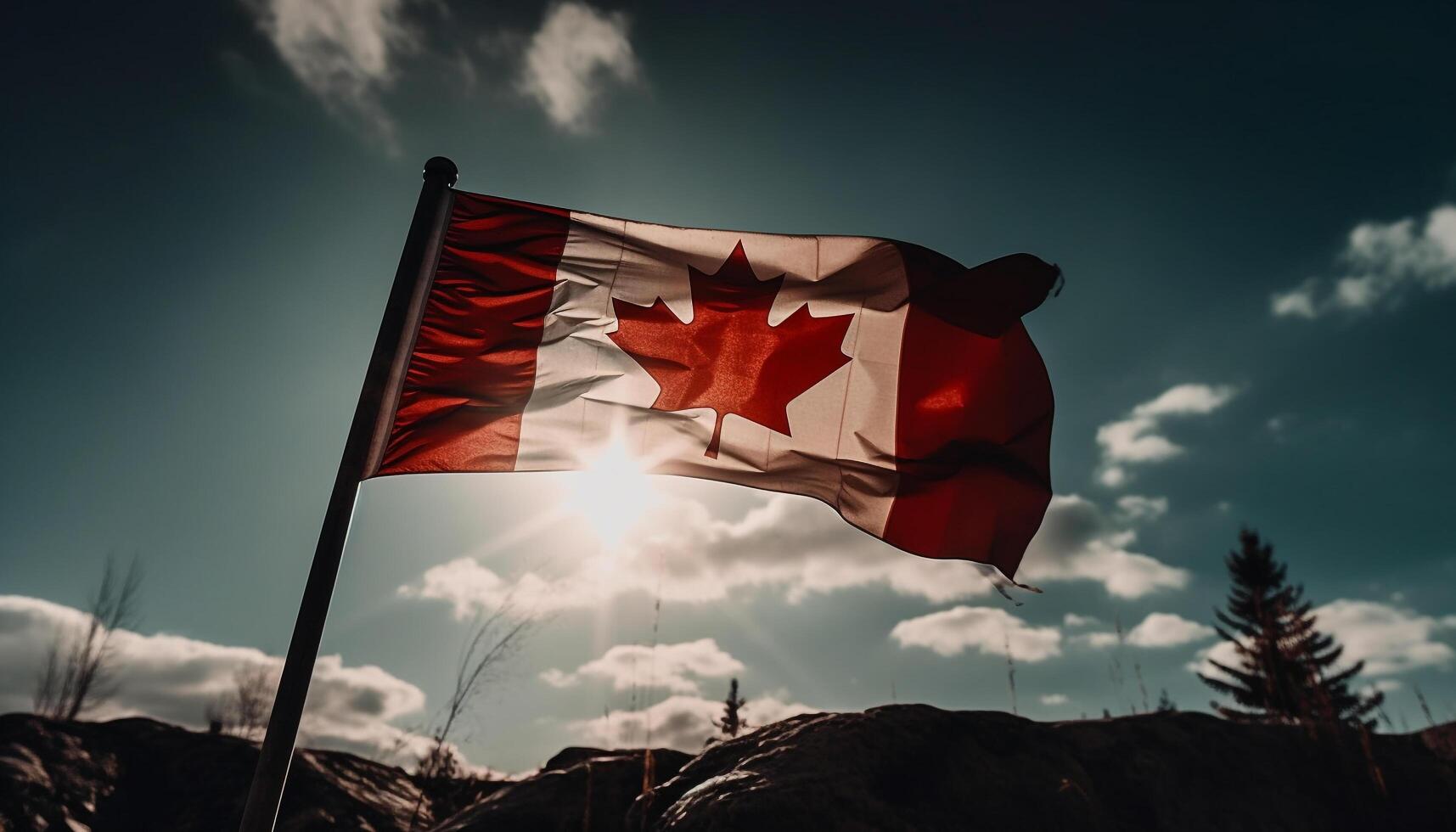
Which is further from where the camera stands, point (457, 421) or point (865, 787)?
point (457, 421)

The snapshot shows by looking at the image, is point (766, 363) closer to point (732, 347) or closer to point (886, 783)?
point (732, 347)

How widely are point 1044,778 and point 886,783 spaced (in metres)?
0.92

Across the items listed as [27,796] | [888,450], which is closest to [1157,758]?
[888,450]

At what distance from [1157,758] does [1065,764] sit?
23.8 inches

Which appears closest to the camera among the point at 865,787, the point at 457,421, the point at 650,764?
the point at 865,787

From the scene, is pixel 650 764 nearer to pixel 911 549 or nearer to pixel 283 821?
pixel 911 549

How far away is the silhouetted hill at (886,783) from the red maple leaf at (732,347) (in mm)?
1758

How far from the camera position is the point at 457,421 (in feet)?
13.3

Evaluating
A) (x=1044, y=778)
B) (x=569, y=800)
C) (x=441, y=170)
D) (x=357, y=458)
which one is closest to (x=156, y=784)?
(x=569, y=800)

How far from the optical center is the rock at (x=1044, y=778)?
360 cm

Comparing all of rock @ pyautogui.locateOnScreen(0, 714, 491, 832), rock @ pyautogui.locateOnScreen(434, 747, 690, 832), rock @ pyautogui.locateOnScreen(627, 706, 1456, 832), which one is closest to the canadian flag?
rock @ pyautogui.locateOnScreen(627, 706, 1456, 832)

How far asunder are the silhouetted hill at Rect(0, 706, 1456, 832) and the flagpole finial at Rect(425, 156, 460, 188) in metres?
3.20

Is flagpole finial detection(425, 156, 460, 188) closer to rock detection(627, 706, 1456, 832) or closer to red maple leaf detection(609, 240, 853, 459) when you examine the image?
red maple leaf detection(609, 240, 853, 459)

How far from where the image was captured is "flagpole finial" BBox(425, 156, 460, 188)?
4078 millimetres
